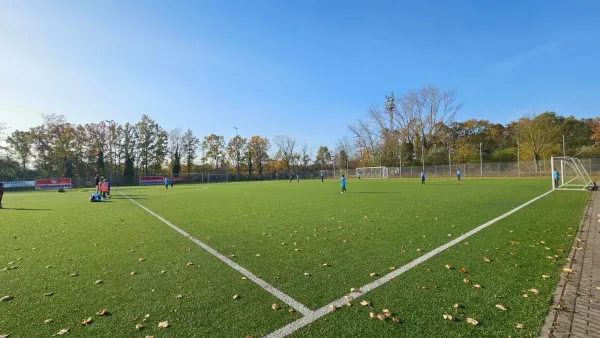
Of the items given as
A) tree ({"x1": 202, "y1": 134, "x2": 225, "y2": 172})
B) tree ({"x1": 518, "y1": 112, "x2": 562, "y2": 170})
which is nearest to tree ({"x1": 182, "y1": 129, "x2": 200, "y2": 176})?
tree ({"x1": 202, "y1": 134, "x2": 225, "y2": 172})

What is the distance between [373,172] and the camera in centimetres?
6650

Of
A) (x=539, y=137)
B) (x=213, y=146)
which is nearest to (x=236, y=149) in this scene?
(x=213, y=146)

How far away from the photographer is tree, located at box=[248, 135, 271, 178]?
298ft

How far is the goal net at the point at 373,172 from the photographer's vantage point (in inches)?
2535

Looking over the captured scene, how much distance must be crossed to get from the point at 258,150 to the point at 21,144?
172 feet

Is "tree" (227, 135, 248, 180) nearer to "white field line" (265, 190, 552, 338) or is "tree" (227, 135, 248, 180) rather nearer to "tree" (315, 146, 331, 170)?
"tree" (315, 146, 331, 170)

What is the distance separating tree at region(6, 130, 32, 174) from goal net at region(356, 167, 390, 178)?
217ft

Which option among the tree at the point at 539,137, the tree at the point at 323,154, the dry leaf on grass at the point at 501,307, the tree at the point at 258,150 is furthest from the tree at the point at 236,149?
the dry leaf on grass at the point at 501,307

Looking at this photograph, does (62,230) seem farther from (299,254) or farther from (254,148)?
(254,148)

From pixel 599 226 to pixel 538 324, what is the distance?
24.4ft

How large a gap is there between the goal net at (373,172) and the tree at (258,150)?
106 ft

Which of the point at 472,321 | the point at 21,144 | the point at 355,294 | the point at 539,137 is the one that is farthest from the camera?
the point at 21,144

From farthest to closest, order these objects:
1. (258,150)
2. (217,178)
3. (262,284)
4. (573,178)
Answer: (258,150)
(217,178)
(573,178)
(262,284)

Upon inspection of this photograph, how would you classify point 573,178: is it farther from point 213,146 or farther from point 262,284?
point 213,146
